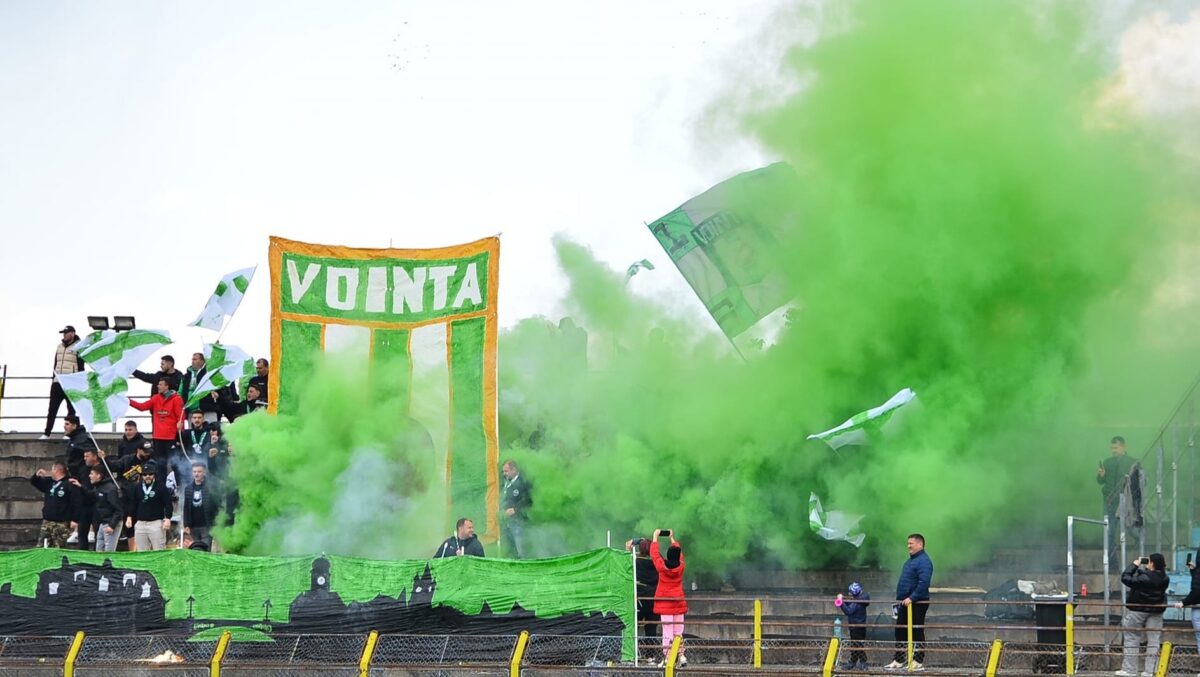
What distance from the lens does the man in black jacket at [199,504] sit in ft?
72.3

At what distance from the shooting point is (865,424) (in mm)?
22109

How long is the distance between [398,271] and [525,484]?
3.75 meters

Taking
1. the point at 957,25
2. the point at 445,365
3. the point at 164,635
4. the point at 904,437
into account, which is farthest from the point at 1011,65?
the point at 164,635

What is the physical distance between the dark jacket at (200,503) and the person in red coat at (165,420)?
3.85ft

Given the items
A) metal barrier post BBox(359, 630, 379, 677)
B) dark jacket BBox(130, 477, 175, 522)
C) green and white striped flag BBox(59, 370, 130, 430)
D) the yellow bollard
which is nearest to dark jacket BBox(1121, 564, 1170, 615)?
the yellow bollard

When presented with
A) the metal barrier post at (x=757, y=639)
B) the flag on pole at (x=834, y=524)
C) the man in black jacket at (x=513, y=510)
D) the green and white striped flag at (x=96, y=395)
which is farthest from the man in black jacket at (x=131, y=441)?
the metal barrier post at (x=757, y=639)

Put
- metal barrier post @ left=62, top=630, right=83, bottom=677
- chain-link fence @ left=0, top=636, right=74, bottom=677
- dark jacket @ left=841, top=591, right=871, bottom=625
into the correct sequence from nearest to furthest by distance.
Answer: metal barrier post @ left=62, top=630, right=83, bottom=677, dark jacket @ left=841, top=591, right=871, bottom=625, chain-link fence @ left=0, top=636, right=74, bottom=677

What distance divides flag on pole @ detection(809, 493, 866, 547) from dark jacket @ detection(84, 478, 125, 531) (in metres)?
8.97

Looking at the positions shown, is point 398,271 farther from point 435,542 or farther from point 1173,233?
point 1173,233

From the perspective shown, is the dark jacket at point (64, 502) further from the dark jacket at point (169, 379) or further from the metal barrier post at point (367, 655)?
the metal barrier post at point (367, 655)

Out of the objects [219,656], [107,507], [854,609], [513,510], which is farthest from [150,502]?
[854,609]

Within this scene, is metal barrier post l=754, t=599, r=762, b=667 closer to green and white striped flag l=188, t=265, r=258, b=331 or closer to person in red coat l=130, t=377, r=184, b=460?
person in red coat l=130, t=377, r=184, b=460

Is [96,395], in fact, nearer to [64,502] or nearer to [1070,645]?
[64,502]

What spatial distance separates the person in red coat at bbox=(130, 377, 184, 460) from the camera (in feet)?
76.4
